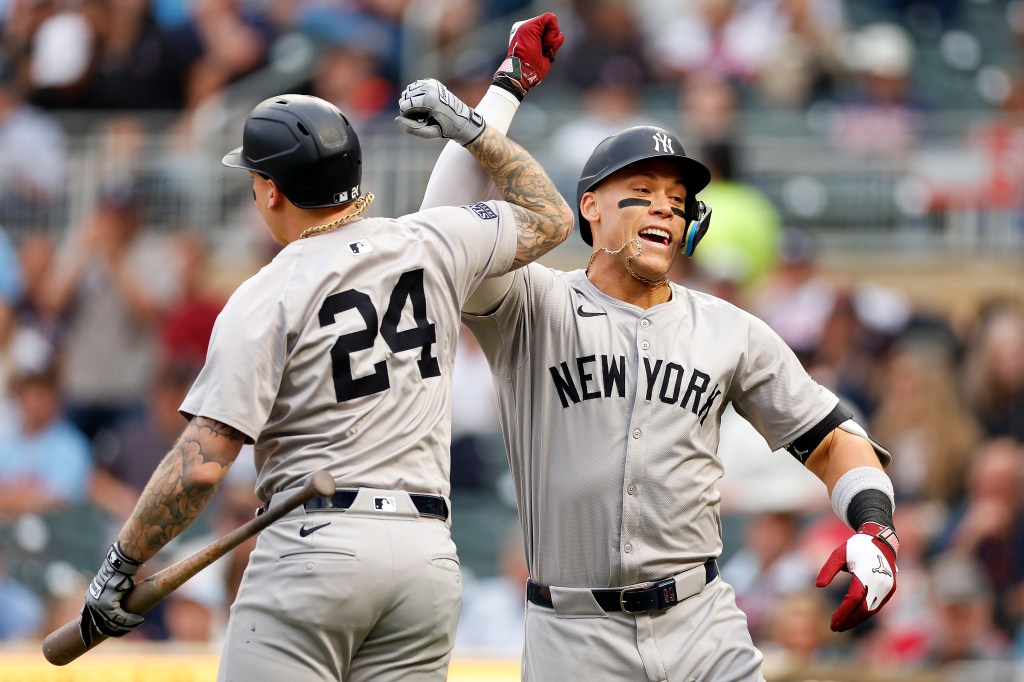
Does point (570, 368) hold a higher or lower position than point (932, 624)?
higher

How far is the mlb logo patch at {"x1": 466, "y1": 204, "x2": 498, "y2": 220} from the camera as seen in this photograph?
409cm

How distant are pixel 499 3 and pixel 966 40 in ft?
12.1

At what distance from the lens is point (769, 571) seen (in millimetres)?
8109

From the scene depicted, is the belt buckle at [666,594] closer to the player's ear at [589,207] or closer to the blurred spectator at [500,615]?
the player's ear at [589,207]

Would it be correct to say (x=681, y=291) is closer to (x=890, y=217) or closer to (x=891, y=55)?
(x=890, y=217)

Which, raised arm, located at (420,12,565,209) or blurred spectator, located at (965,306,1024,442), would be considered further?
blurred spectator, located at (965,306,1024,442)

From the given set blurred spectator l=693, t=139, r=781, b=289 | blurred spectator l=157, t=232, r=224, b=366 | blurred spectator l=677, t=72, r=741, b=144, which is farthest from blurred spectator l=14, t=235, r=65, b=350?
blurred spectator l=677, t=72, r=741, b=144

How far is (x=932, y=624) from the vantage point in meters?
8.27

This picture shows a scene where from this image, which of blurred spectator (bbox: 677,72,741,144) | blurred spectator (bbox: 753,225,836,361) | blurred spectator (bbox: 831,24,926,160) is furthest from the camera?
blurred spectator (bbox: 831,24,926,160)

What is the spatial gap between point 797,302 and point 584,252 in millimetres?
1630

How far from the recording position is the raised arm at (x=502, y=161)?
162 inches

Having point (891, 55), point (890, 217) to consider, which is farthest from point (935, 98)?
point (890, 217)

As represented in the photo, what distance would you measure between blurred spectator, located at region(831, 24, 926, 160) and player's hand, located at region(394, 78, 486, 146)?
6.67 meters

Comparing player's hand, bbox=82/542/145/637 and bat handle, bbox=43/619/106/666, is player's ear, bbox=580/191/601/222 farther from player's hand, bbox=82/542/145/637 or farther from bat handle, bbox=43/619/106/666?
bat handle, bbox=43/619/106/666
